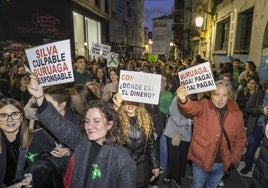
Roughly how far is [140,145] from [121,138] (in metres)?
1.03

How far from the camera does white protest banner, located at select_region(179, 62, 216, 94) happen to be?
11.3ft

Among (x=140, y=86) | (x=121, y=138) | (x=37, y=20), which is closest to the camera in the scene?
(x=121, y=138)

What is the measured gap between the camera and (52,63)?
3.31m

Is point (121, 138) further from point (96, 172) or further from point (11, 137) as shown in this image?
point (11, 137)

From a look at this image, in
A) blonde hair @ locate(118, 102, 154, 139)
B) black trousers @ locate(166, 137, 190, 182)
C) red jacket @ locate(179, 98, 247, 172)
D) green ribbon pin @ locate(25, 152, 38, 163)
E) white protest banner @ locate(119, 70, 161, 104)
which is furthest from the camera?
black trousers @ locate(166, 137, 190, 182)

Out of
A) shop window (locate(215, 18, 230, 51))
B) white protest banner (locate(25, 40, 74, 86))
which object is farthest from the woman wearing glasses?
shop window (locate(215, 18, 230, 51))

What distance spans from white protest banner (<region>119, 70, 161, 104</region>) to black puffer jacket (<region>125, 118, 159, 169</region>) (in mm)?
477

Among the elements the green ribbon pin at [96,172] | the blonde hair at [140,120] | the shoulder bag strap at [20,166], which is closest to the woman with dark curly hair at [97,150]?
the green ribbon pin at [96,172]

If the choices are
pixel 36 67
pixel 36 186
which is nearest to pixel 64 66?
pixel 36 67

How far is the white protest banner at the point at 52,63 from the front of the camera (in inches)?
130

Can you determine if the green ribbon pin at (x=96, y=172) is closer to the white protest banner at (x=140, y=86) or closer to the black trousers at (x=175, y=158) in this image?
the white protest banner at (x=140, y=86)

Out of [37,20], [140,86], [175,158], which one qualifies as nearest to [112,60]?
[175,158]

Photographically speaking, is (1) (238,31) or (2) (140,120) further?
(1) (238,31)

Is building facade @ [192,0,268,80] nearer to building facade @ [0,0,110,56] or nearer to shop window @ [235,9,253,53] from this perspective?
shop window @ [235,9,253,53]
